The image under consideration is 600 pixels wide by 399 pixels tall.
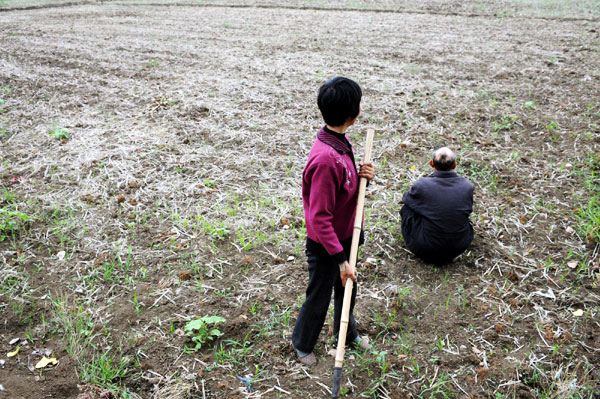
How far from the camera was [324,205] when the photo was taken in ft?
7.59

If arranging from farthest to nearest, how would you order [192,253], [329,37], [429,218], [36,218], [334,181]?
[329,37] < [36,218] < [192,253] < [429,218] < [334,181]

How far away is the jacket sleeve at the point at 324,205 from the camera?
228 centimetres

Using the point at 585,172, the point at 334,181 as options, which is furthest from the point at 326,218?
the point at 585,172

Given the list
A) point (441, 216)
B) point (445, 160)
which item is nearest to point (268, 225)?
point (441, 216)

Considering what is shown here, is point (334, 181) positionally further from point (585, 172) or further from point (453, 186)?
point (585, 172)

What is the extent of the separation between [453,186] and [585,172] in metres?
2.44

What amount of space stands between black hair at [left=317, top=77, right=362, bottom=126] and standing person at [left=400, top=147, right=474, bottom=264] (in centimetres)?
162

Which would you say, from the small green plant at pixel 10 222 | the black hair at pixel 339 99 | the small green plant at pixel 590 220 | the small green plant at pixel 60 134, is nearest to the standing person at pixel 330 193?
the black hair at pixel 339 99

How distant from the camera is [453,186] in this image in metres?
3.64

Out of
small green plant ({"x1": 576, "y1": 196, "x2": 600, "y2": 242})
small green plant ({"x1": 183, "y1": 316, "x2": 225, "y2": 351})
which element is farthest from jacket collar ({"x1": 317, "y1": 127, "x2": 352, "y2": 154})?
small green plant ({"x1": 576, "y1": 196, "x2": 600, "y2": 242})

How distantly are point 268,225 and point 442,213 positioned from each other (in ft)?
5.70

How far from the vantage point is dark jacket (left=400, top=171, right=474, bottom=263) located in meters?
3.58

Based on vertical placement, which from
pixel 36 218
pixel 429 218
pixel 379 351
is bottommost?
pixel 379 351

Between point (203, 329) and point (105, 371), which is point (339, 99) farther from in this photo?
point (105, 371)
